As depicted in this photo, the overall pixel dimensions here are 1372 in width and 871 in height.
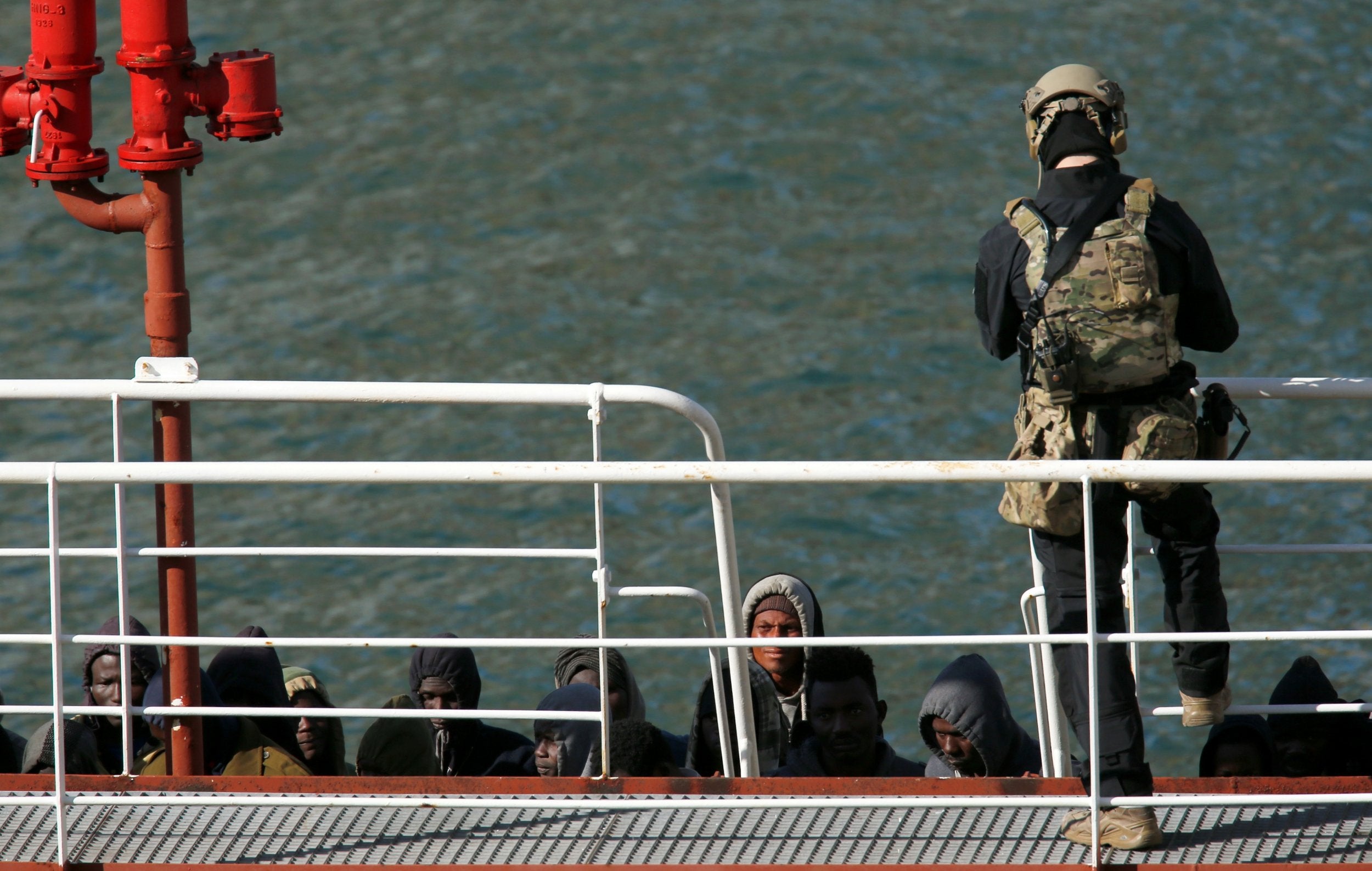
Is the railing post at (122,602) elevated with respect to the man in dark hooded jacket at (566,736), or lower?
elevated

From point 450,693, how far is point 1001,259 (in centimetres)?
293

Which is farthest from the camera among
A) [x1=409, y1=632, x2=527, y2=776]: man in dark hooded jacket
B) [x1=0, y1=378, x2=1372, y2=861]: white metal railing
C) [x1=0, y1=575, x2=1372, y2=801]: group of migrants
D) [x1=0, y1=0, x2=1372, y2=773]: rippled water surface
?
[x1=0, y1=0, x2=1372, y2=773]: rippled water surface

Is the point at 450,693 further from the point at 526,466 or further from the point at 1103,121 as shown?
the point at 1103,121

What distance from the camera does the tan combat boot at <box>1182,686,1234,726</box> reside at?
4121mm

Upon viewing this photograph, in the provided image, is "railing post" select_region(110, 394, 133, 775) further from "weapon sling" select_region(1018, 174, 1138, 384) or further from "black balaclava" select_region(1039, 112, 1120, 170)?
"black balaclava" select_region(1039, 112, 1120, 170)

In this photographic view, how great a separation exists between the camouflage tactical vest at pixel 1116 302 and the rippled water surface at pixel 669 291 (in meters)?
13.4

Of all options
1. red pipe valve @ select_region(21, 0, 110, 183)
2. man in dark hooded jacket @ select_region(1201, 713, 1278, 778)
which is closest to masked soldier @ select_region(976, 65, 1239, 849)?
man in dark hooded jacket @ select_region(1201, 713, 1278, 778)

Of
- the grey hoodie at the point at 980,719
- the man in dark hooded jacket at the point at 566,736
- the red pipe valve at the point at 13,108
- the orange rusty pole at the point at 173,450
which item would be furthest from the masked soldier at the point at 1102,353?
the red pipe valve at the point at 13,108

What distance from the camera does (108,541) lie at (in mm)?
20328

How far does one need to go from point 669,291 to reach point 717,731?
18190 mm

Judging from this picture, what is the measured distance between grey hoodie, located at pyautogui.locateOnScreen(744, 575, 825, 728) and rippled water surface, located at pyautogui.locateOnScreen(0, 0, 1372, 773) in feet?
37.8

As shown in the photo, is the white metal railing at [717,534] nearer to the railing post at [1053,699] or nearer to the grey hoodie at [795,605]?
the railing post at [1053,699]

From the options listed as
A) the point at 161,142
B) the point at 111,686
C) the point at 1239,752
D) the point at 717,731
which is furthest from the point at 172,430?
the point at 1239,752

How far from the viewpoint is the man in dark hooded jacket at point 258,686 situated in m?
5.43
